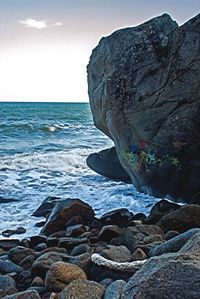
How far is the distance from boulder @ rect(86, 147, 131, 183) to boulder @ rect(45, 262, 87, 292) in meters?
8.81

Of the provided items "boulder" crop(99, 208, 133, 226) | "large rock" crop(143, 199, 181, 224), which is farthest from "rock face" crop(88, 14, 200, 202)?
"boulder" crop(99, 208, 133, 226)

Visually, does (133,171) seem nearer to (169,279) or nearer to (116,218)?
(116,218)

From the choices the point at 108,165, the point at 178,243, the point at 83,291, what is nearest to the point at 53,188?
the point at 108,165

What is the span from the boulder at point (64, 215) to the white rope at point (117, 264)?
10.1ft

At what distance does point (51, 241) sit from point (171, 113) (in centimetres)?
473

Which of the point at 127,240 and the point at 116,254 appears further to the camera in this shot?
the point at 127,240

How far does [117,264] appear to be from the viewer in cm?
457

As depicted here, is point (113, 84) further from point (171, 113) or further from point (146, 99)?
point (171, 113)

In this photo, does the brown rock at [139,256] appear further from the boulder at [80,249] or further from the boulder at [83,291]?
the boulder at [83,291]

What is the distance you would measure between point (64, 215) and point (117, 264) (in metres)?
3.65

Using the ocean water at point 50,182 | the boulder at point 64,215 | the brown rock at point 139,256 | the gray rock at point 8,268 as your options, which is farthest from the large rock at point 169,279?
the ocean water at point 50,182

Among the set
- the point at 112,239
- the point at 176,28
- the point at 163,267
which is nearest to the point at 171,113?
the point at 176,28

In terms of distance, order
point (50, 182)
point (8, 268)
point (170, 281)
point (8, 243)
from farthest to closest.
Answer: point (50, 182), point (8, 243), point (8, 268), point (170, 281)

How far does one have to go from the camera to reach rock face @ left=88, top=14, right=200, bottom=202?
31.8ft
